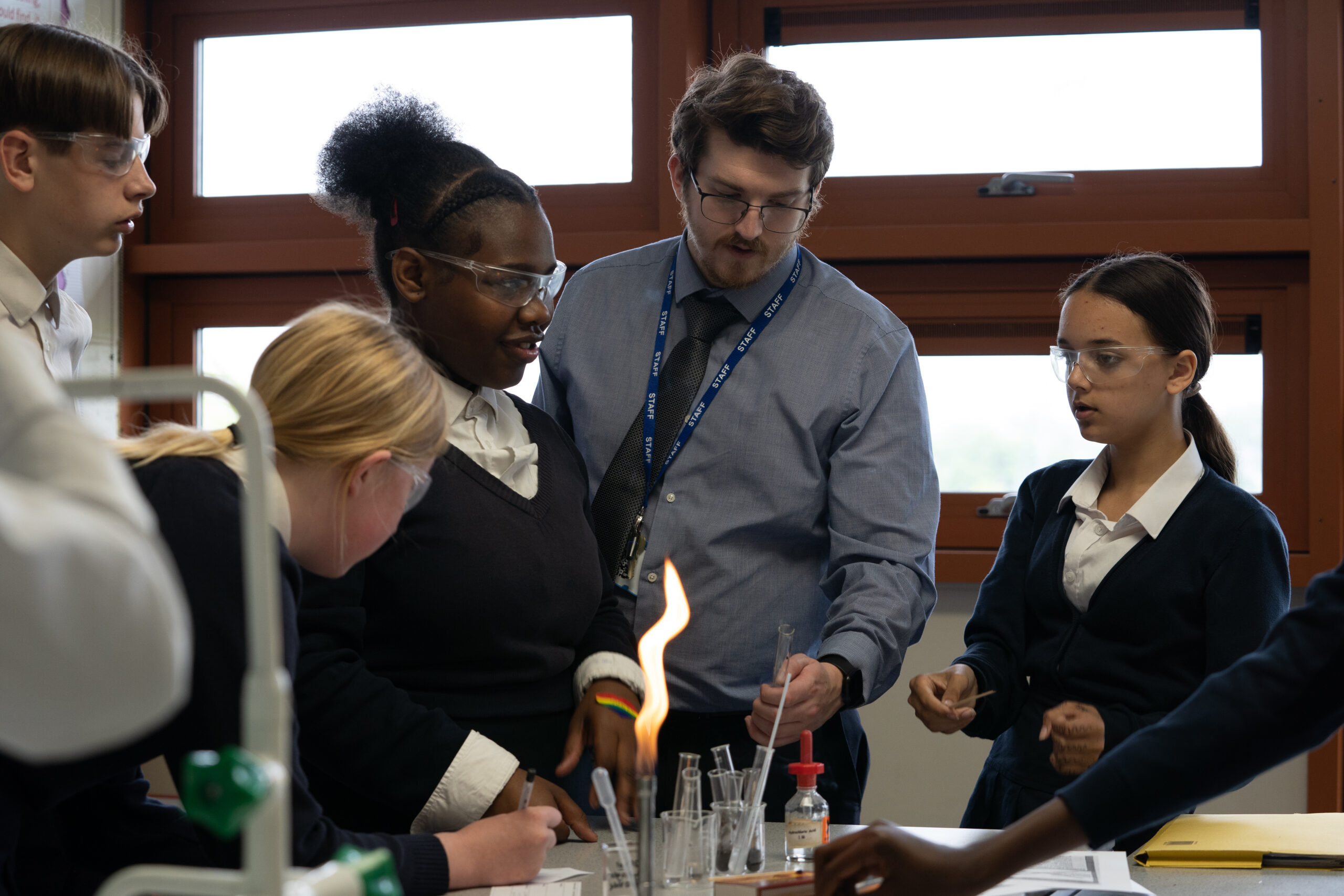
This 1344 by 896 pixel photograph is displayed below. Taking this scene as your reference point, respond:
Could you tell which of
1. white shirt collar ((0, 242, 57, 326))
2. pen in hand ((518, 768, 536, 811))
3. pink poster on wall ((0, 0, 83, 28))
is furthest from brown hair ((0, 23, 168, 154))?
pen in hand ((518, 768, 536, 811))

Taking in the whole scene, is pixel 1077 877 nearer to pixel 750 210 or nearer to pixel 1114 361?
pixel 1114 361

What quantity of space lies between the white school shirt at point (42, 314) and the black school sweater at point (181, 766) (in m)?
0.92

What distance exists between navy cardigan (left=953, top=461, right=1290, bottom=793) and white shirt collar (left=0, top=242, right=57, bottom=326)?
1.78m

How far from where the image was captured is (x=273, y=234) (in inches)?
140

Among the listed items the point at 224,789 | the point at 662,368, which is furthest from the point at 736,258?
the point at 224,789

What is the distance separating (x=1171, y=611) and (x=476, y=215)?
4.27ft

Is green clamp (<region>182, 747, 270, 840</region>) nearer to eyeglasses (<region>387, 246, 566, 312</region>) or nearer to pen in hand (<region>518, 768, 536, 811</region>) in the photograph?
pen in hand (<region>518, 768, 536, 811</region>)

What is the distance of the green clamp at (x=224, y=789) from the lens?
1.77 ft

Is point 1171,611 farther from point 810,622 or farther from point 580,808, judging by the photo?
point 580,808

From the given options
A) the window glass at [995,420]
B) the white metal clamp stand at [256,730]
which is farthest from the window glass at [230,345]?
the white metal clamp stand at [256,730]

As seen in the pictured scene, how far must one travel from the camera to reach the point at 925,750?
Result: 10.5 feet

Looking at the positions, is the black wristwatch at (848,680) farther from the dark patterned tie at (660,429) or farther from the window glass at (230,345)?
the window glass at (230,345)

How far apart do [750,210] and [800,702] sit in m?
0.84

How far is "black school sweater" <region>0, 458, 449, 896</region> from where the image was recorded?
1.13 m
